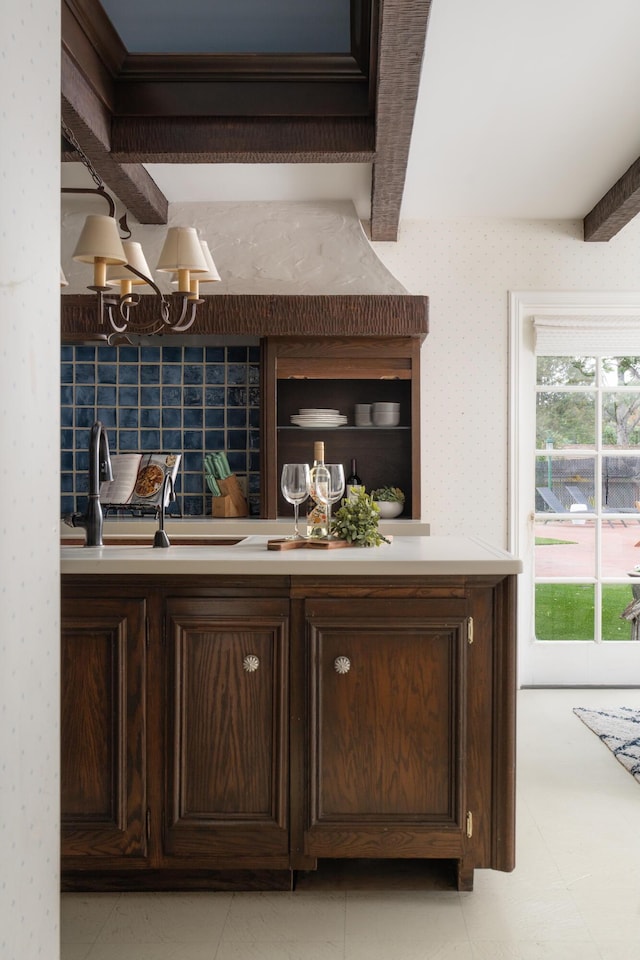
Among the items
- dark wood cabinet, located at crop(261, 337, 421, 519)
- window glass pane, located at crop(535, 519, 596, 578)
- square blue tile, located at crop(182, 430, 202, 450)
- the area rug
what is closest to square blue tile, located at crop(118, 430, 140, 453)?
square blue tile, located at crop(182, 430, 202, 450)

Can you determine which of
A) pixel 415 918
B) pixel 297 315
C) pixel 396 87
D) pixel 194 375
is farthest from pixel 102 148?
pixel 415 918

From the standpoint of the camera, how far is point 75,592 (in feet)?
7.36

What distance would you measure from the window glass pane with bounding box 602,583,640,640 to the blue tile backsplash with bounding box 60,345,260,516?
84.4 inches

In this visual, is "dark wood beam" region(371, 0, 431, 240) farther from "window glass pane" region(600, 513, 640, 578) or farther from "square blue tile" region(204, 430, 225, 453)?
"window glass pane" region(600, 513, 640, 578)

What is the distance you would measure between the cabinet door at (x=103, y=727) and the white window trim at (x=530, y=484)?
295cm

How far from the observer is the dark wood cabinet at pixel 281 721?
2.23 meters

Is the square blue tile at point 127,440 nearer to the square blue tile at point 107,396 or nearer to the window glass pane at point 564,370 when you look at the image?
the square blue tile at point 107,396

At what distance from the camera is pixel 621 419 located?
191 inches

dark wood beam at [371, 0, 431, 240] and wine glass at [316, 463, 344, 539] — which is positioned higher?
dark wood beam at [371, 0, 431, 240]

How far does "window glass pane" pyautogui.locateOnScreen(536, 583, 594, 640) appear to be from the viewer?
4.82 metres

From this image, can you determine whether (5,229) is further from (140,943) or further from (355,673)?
(140,943)

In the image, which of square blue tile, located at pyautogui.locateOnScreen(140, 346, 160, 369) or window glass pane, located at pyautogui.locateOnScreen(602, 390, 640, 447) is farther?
window glass pane, located at pyautogui.locateOnScreen(602, 390, 640, 447)

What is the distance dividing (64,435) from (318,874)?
309 centimetres

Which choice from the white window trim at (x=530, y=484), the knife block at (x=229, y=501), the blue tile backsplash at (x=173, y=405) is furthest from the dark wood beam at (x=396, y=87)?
the knife block at (x=229, y=501)
